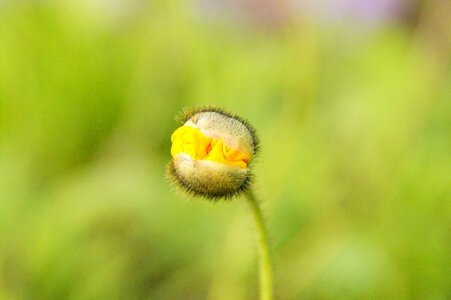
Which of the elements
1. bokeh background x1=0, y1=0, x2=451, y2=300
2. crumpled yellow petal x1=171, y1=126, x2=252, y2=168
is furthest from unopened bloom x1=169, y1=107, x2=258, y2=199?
bokeh background x1=0, y1=0, x2=451, y2=300

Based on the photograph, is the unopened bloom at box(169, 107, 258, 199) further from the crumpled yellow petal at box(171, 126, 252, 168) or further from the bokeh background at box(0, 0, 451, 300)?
the bokeh background at box(0, 0, 451, 300)

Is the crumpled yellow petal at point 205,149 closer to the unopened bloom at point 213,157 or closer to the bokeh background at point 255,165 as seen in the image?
the unopened bloom at point 213,157

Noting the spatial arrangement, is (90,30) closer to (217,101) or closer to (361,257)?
(217,101)

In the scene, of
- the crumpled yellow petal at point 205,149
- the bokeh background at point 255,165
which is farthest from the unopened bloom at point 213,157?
the bokeh background at point 255,165

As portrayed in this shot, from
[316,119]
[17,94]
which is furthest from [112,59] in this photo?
[316,119]

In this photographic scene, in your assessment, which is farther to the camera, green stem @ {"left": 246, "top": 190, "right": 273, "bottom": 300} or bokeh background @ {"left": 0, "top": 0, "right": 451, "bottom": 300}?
bokeh background @ {"left": 0, "top": 0, "right": 451, "bottom": 300}
